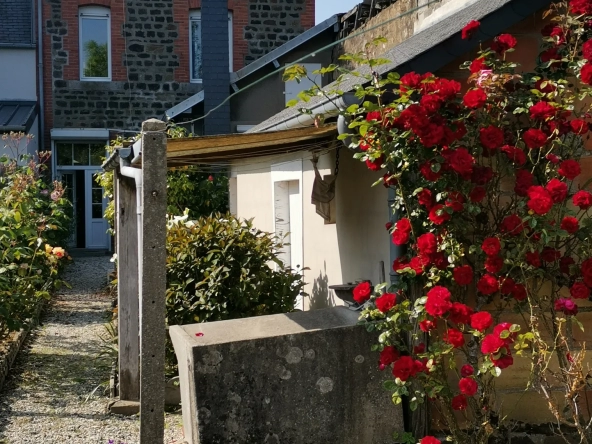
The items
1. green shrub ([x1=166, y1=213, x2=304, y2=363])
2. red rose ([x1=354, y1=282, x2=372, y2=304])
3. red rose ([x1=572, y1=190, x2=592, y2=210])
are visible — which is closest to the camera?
red rose ([x1=572, y1=190, x2=592, y2=210])

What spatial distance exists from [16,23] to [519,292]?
61.8ft

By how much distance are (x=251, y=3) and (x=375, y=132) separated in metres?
16.6

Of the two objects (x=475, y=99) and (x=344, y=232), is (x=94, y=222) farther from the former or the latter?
(x=475, y=99)

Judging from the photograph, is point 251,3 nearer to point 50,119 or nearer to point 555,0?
point 50,119

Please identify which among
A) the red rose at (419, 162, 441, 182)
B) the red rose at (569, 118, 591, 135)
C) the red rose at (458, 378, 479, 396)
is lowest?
the red rose at (458, 378, 479, 396)

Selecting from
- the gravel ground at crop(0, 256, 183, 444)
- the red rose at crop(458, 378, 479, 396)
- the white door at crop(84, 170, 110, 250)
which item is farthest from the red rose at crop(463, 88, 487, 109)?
the white door at crop(84, 170, 110, 250)

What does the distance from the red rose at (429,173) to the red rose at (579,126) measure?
787 mm

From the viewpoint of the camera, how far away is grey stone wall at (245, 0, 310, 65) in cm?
2031

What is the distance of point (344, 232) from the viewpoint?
6.72 m

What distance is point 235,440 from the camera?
4633mm

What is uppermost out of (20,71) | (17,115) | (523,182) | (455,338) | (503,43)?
(20,71)

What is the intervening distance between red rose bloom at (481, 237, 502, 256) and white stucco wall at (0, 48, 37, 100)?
17655 mm

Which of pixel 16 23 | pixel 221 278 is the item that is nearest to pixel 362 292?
pixel 221 278

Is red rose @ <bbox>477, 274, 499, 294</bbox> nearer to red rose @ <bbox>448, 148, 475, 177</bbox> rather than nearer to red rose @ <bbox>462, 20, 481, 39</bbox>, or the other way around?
red rose @ <bbox>448, 148, 475, 177</bbox>
